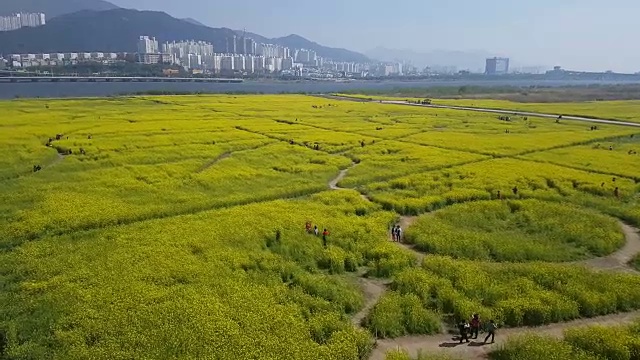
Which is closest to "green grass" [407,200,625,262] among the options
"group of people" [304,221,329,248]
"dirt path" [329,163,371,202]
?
"group of people" [304,221,329,248]

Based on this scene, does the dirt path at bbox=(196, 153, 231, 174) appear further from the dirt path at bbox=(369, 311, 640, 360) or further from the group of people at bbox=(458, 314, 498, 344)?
the group of people at bbox=(458, 314, 498, 344)

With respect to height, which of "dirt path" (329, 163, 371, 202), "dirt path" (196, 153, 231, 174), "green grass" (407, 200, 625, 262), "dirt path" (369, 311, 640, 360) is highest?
"dirt path" (196, 153, 231, 174)

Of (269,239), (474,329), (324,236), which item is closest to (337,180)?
(324,236)

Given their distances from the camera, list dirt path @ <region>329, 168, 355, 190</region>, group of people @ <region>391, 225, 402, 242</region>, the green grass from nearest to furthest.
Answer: the green grass, group of people @ <region>391, 225, 402, 242</region>, dirt path @ <region>329, 168, 355, 190</region>

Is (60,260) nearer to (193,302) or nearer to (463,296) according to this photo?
(193,302)

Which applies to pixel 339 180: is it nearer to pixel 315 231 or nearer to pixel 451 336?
pixel 315 231
